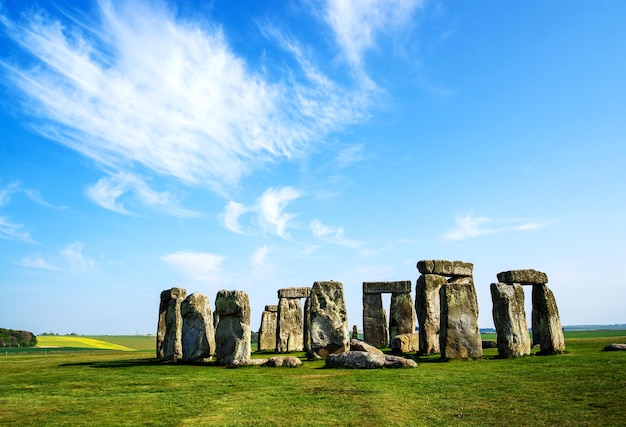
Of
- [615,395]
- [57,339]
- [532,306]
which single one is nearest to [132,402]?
[615,395]

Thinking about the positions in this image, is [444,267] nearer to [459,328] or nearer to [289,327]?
[459,328]

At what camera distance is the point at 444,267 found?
18.8 meters

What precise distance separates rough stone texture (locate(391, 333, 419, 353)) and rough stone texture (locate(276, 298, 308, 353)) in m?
6.11

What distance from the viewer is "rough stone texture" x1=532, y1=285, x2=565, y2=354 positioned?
1448cm

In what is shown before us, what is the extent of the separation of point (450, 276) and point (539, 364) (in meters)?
7.65

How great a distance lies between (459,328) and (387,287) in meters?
9.60

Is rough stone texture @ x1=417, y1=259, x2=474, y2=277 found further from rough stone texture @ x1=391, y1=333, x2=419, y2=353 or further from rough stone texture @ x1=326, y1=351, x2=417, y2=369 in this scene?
rough stone texture @ x1=326, y1=351, x2=417, y2=369

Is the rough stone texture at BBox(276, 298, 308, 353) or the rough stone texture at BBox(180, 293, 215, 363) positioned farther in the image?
the rough stone texture at BBox(276, 298, 308, 353)

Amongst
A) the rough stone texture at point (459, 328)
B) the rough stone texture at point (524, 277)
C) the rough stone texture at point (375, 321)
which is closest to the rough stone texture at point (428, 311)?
the rough stone texture at point (524, 277)

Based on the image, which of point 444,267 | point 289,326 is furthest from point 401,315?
point 289,326

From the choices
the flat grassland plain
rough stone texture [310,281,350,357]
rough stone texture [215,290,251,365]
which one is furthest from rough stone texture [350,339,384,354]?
rough stone texture [215,290,251,365]

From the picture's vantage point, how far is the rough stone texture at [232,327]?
45.2 ft

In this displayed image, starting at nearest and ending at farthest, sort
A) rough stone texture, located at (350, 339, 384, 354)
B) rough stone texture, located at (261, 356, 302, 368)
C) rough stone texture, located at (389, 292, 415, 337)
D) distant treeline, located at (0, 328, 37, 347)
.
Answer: rough stone texture, located at (261, 356, 302, 368) → rough stone texture, located at (350, 339, 384, 354) → rough stone texture, located at (389, 292, 415, 337) → distant treeline, located at (0, 328, 37, 347)

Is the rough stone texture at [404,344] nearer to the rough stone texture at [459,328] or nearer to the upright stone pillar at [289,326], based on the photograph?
the rough stone texture at [459,328]
